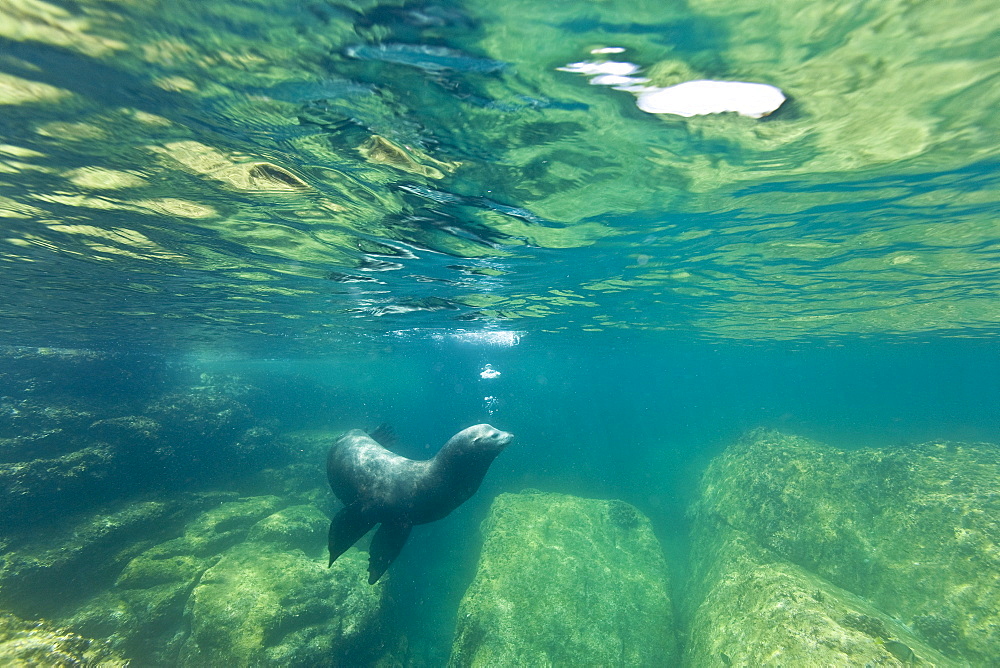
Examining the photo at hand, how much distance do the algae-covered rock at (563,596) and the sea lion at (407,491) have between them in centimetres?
353

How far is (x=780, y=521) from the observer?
43.8 feet

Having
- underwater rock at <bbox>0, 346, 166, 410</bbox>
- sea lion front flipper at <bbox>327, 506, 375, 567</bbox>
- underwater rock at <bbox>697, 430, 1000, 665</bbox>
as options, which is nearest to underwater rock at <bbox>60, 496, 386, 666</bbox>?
sea lion front flipper at <bbox>327, 506, 375, 567</bbox>

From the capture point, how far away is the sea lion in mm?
7426

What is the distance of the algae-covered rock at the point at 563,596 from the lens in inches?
368

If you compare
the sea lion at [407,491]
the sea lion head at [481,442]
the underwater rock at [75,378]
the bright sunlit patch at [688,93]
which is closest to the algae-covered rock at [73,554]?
the underwater rock at [75,378]

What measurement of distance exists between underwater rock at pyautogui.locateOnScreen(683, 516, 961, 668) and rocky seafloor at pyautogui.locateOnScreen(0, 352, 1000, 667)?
43mm

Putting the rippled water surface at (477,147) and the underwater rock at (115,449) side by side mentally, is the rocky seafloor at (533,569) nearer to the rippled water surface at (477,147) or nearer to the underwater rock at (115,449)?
the underwater rock at (115,449)

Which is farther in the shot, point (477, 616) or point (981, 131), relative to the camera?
point (477, 616)

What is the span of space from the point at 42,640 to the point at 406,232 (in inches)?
441

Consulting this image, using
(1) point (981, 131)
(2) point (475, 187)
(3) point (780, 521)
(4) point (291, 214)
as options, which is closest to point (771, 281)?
(3) point (780, 521)

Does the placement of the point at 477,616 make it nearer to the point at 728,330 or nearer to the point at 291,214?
the point at 291,214

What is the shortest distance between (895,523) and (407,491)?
13.9 meters

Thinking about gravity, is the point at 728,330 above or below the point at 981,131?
below

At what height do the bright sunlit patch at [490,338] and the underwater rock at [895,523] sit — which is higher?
the bright sunlit patch at [490,338]
